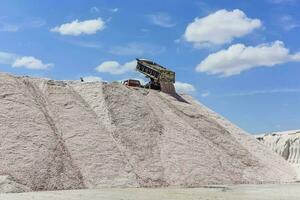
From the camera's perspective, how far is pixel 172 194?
2052 cm

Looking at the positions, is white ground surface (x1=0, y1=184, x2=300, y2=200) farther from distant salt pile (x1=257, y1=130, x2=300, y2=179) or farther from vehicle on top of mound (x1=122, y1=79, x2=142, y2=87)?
distant salt pile (x1=257, y1=130, x2=300, y2=179)

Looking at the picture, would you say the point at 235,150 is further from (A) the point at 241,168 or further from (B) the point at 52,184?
(B) the point at 52,184

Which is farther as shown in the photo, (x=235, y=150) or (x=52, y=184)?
(x=235, y=150)

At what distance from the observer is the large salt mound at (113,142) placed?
2297 centimetres

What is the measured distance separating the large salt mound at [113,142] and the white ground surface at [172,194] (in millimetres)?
1631

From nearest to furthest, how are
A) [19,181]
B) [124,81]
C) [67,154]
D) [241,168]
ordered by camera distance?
[19,181]
[67,154]
[241,168]
[124,81]

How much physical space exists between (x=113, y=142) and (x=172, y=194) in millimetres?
6941

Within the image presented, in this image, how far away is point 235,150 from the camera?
3111 cm

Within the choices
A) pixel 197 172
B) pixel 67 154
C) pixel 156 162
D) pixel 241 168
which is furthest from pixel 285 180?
pixel 67 154

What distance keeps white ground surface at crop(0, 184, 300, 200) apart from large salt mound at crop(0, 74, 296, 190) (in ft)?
5.35

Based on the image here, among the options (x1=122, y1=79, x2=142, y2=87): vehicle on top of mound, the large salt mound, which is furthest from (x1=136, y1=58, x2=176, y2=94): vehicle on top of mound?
the large salt mound

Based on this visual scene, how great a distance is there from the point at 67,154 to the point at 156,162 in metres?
4.73

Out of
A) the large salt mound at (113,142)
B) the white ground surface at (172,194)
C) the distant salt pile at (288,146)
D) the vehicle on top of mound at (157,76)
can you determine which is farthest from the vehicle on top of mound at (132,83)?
the white ground surface at (172,194)

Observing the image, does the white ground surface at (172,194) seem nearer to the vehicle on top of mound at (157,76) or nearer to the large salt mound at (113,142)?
the large salt mound at (113,142)
